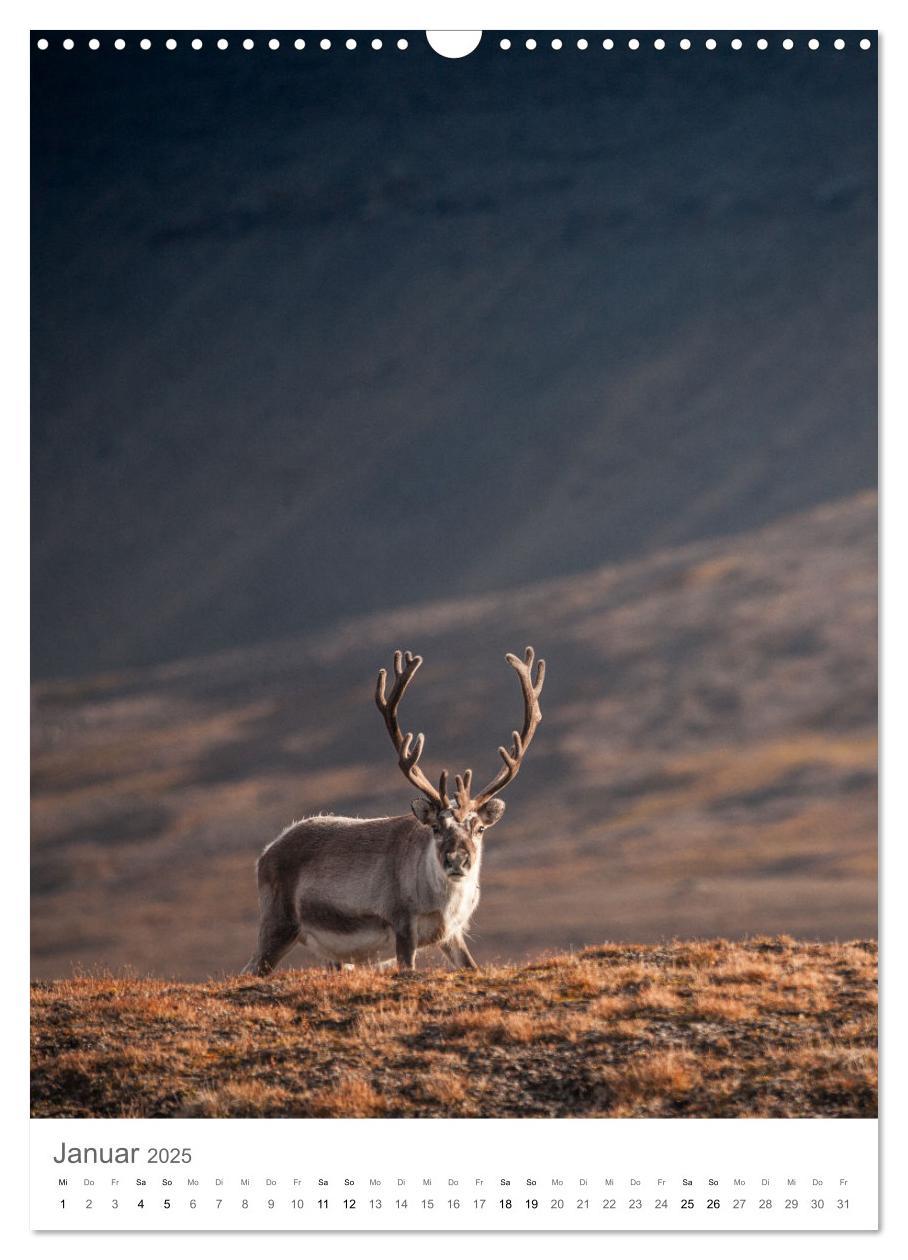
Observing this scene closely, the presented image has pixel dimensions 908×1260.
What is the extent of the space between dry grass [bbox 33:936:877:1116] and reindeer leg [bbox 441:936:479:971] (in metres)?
0.59

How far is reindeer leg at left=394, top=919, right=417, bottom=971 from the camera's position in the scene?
14.6 metres

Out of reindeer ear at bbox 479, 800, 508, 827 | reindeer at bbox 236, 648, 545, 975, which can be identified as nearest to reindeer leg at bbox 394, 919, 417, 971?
reindeer at bbox 236, 648, 545, 975

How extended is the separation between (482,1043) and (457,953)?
306 cm

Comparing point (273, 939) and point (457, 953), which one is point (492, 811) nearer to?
point (457, 953)

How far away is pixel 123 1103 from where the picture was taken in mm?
10891

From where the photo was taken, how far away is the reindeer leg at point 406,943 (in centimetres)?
1457

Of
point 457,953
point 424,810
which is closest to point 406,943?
point 457,953

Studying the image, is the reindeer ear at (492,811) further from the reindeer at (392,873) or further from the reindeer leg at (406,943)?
the reindeer leg at (406,943)

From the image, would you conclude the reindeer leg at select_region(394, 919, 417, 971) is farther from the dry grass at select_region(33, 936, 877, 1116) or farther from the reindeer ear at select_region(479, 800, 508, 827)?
the reindeer ear at select_region(479, 800, 508, 827)

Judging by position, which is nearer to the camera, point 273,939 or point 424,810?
point 424,810

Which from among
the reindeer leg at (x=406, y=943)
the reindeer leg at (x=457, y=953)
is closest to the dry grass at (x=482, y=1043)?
the reindeer leg at (x=406, y=943)

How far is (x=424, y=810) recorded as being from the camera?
47.6 feet
